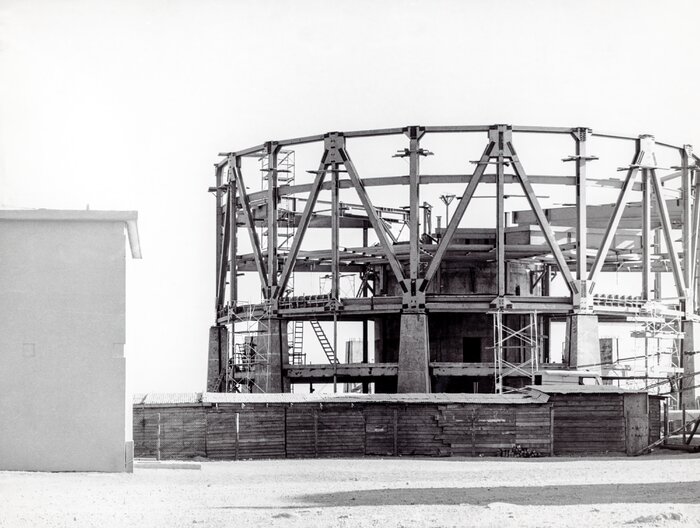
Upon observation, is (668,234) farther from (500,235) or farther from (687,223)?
(500,235)

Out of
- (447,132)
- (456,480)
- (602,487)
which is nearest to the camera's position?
(602,487)

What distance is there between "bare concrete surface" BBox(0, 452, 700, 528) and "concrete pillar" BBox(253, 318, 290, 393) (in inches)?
753

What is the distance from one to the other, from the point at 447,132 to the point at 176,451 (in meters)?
20.0

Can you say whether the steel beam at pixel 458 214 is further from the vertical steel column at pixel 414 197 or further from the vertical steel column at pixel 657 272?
the vertical steel column at pixel 657 272

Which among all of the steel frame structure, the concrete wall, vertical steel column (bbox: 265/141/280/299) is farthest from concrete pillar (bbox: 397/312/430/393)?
the concrete wall

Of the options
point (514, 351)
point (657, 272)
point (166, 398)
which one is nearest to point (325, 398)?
point (166, 398)

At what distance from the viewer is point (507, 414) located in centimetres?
3684

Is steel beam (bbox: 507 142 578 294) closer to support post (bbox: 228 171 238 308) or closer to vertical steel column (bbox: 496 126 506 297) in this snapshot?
vertical steel column (bbox: 496 126 506 297)

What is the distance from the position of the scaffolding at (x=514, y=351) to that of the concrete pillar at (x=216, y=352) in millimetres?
13210

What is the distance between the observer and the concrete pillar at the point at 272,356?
5175cm

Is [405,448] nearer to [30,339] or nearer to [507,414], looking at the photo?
[507,414]

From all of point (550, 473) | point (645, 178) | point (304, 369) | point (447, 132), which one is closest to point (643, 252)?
point (645, 178)

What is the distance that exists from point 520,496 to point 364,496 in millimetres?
2936

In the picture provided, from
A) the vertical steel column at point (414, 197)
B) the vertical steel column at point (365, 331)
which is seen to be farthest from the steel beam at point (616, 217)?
the vertical steel column at point (365, 331)
